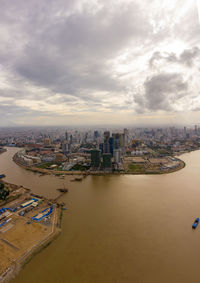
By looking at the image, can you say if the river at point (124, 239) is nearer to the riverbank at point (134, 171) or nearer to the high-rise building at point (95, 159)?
the riverbank at point (134, 171)

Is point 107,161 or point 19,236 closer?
point 19,236

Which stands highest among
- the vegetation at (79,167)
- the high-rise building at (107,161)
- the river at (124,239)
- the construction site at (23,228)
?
the high-rise building at (107,161)

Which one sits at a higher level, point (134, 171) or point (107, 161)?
point (107, 161)

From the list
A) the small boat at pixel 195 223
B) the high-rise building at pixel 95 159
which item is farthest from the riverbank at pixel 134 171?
the small boat at pixel 195 223

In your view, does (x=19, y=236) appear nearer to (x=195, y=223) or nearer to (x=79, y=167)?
(x=195, y=223)

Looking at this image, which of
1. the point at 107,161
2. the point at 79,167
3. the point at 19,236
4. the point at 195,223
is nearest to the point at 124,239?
the point at 195,223

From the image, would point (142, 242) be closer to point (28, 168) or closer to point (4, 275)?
point (4, 275)
